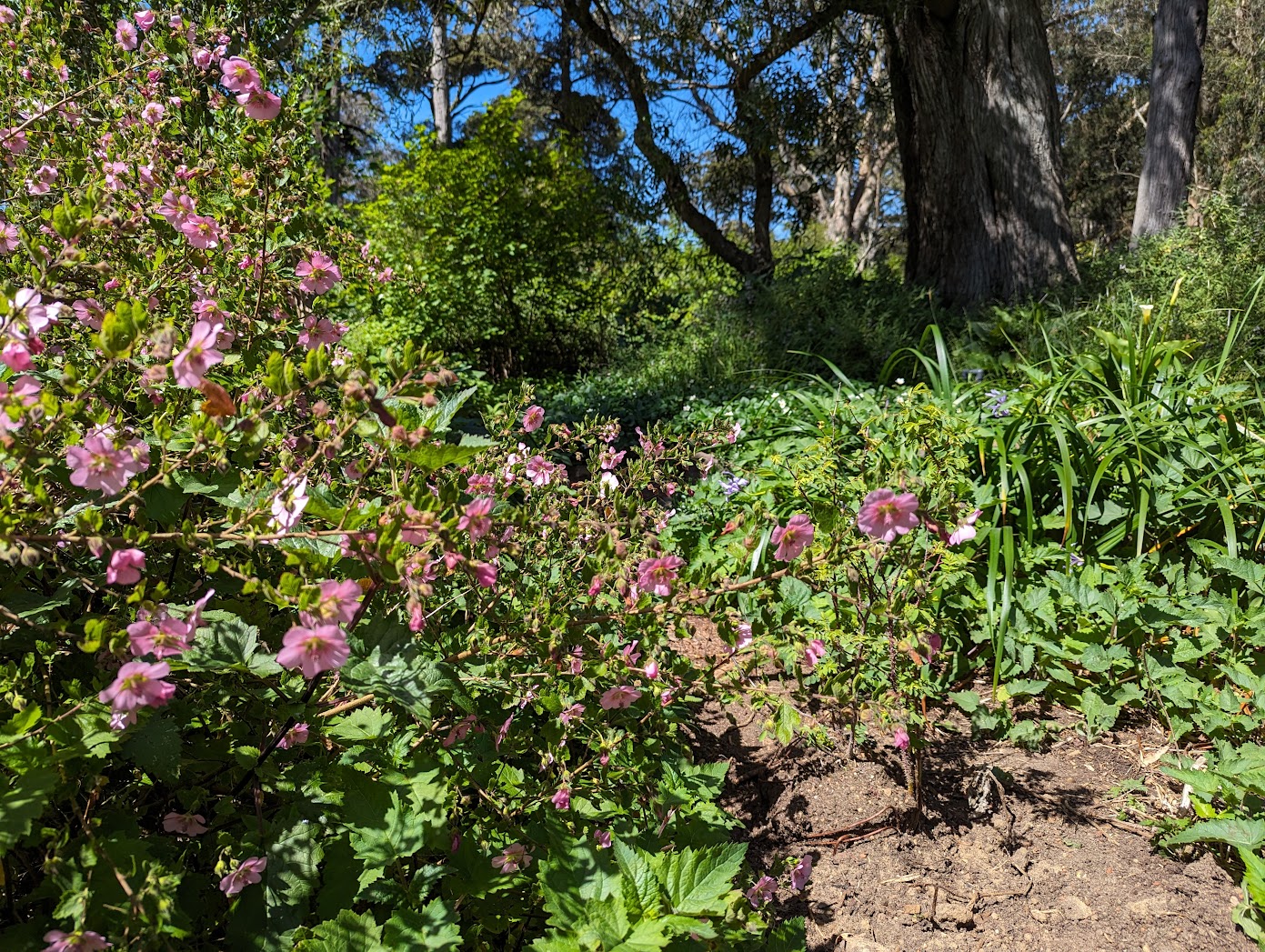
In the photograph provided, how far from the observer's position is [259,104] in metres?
1.33

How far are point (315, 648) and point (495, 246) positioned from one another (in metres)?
7.73

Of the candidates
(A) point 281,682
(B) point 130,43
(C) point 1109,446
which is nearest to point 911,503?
(A) point 281,682

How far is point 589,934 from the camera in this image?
3.28 feet

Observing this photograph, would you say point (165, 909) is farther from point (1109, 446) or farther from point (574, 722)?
point (1109, 446)

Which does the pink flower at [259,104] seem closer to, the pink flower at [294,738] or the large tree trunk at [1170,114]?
the pink flower at [294,738]

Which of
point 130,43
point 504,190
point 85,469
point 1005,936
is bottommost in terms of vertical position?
point 1005,936

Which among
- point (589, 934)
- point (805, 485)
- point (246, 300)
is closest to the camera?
point (589, 934)

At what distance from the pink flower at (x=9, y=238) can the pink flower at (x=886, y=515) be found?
151cm

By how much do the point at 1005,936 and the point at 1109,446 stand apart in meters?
1.72

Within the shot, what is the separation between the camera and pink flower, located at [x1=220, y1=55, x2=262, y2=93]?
1240mm

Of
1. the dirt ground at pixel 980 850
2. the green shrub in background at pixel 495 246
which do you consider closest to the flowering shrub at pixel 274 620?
the dirt ground at pixel 980 850

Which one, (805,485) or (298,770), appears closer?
(298,770)

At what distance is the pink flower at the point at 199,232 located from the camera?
4.34 ft

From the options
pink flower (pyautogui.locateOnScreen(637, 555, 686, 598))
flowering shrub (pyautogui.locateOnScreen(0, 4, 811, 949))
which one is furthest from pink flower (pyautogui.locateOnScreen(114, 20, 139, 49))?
pink flower (pyautogui.locateOnScreen(637, 555, 686, 598))
